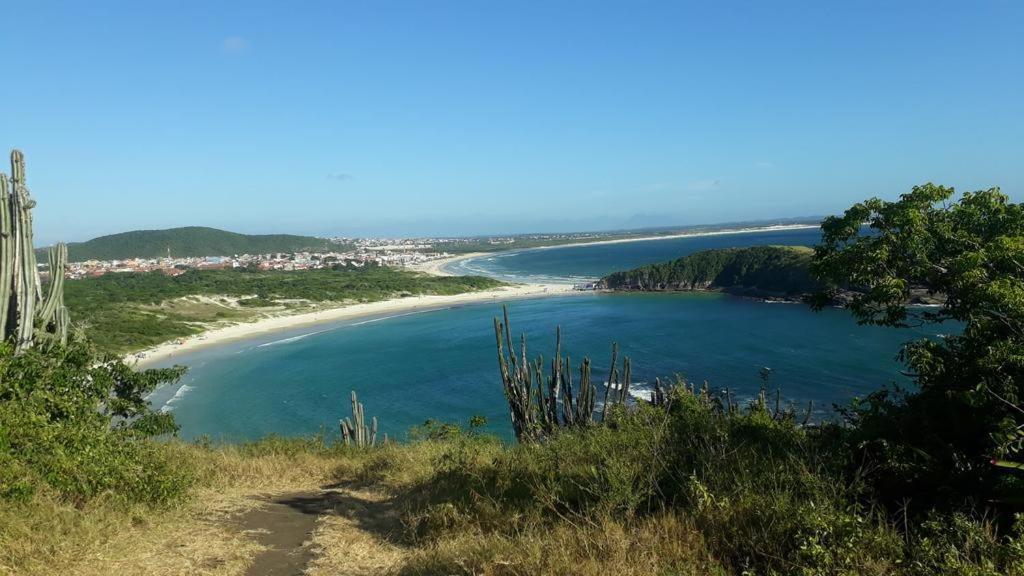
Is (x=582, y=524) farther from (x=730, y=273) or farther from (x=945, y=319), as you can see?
(x=730, y=273)

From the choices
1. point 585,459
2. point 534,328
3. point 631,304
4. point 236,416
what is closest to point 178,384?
point 236,416

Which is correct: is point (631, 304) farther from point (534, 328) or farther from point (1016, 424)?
point (1016, 424)

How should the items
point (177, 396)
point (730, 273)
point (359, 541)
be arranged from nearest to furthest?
point (359, 541)
point (177, 396)
point (730, 273)

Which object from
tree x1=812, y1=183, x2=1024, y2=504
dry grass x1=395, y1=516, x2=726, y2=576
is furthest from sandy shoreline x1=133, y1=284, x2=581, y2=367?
tree x1=812, y1=183, x2=1024, y2=504

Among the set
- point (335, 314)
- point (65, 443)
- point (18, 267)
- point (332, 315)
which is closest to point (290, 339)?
point (332, 315)

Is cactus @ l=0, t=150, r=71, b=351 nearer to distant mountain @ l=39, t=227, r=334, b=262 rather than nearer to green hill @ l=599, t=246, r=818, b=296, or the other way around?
green hill @ l=599, t=246, r=818, b=296

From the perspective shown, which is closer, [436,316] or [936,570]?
[936,570]
